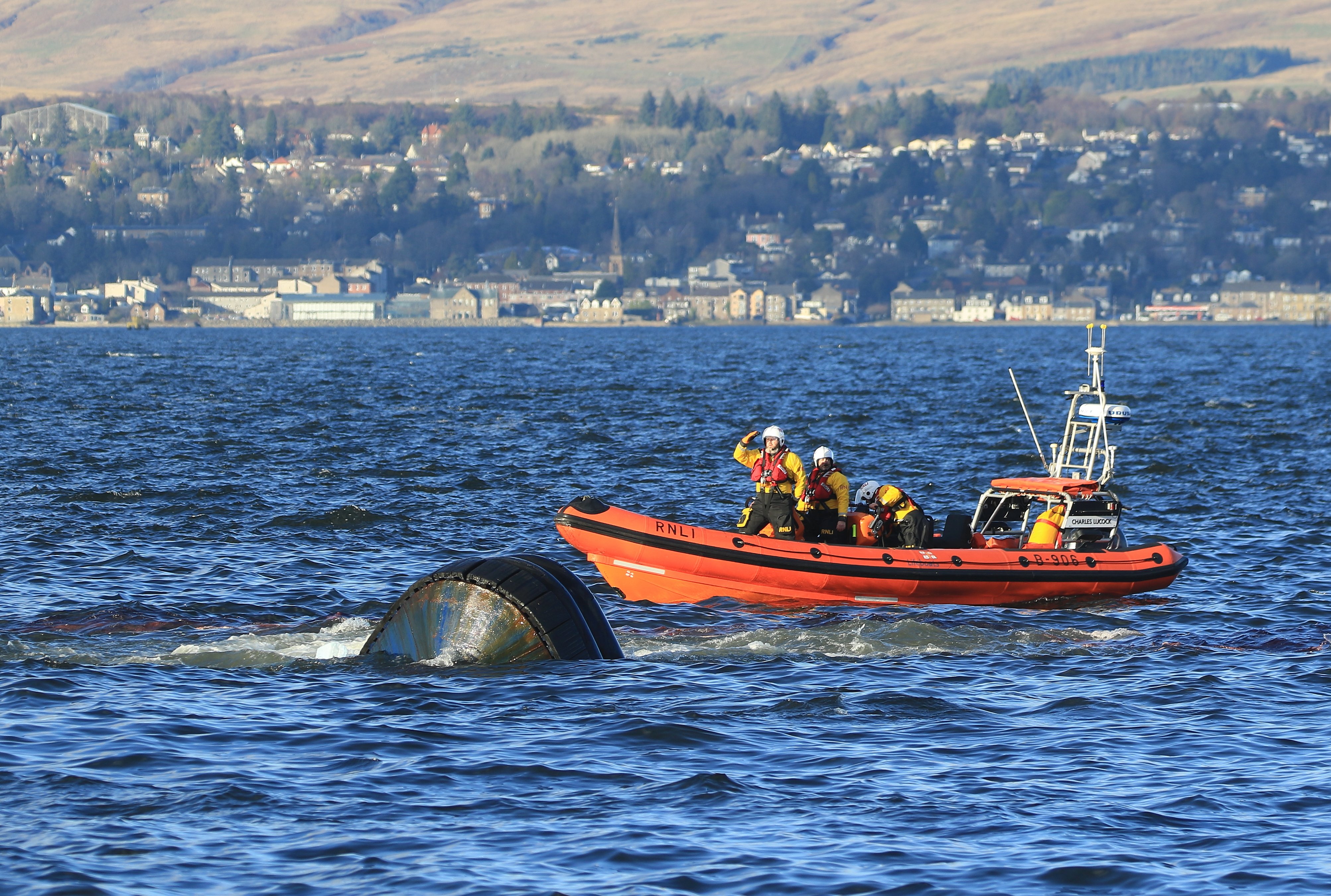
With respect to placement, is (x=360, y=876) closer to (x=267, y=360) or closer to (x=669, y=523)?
(x=669, y=523)

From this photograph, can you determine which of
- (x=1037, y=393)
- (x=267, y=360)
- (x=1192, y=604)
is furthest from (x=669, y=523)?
(x=267, y=360)

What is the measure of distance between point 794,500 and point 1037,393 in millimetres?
48776

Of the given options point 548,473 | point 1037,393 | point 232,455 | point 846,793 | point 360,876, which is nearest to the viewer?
point 360,876

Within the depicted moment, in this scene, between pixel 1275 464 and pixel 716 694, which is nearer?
pixel 716 694

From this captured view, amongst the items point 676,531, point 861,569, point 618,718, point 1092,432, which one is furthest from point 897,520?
point 618,718

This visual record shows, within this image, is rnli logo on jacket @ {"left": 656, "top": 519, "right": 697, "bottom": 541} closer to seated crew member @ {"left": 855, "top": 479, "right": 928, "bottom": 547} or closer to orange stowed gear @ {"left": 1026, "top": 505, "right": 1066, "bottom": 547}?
seated crew member @ {"left": 855, "top": 479, "right": 928, "bottom": 547}

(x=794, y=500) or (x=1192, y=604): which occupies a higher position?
(x=794, y=500)

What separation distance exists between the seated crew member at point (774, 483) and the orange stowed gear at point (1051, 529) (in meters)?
2.75

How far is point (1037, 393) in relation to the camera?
65.4 m

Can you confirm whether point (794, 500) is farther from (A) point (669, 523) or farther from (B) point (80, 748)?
(B) point (80, 748)

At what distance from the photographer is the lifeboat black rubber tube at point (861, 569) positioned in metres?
17.6

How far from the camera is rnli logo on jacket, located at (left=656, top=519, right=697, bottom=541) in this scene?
1783cm

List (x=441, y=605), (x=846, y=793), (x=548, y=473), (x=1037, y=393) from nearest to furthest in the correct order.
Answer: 1. (x=846, y=793)
2. (x=441, y=605)
3. (x=548, y=473)
4. (x=1037, y=393)

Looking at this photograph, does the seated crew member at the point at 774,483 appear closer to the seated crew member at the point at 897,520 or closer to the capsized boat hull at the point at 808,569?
the capsized boat hull at the point at 808,569
